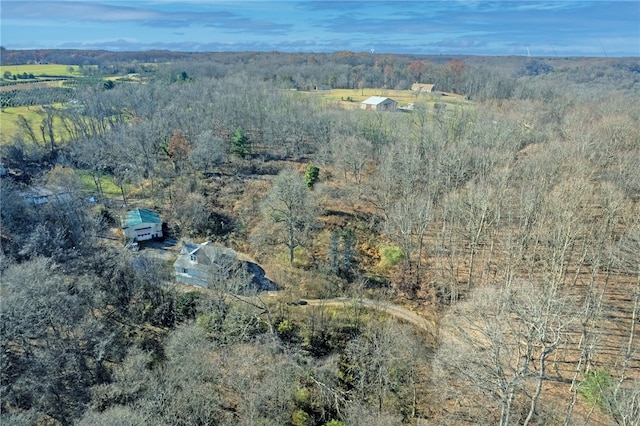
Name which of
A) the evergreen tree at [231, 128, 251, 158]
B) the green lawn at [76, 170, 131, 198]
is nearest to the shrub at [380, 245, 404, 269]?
the evergreen tree at [231, 128, 251, 158]

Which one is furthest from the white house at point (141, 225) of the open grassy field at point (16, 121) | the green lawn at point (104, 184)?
the open grassy field at point (16, 121)

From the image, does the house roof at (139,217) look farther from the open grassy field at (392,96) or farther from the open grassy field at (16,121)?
the open grassy field at (392,96)

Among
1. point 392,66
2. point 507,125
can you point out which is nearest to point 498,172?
point 507,125

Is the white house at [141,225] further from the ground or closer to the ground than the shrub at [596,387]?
further from the ground

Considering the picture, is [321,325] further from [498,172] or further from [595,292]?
[498,172]

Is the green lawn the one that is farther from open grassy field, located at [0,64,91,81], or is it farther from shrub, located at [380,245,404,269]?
open grassy field, located at [0,64,91,81]

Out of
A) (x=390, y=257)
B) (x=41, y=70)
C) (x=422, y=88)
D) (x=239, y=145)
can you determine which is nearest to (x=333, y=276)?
(x=390, y=257)

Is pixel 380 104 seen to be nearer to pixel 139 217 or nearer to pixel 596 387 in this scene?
pixel 139 217
